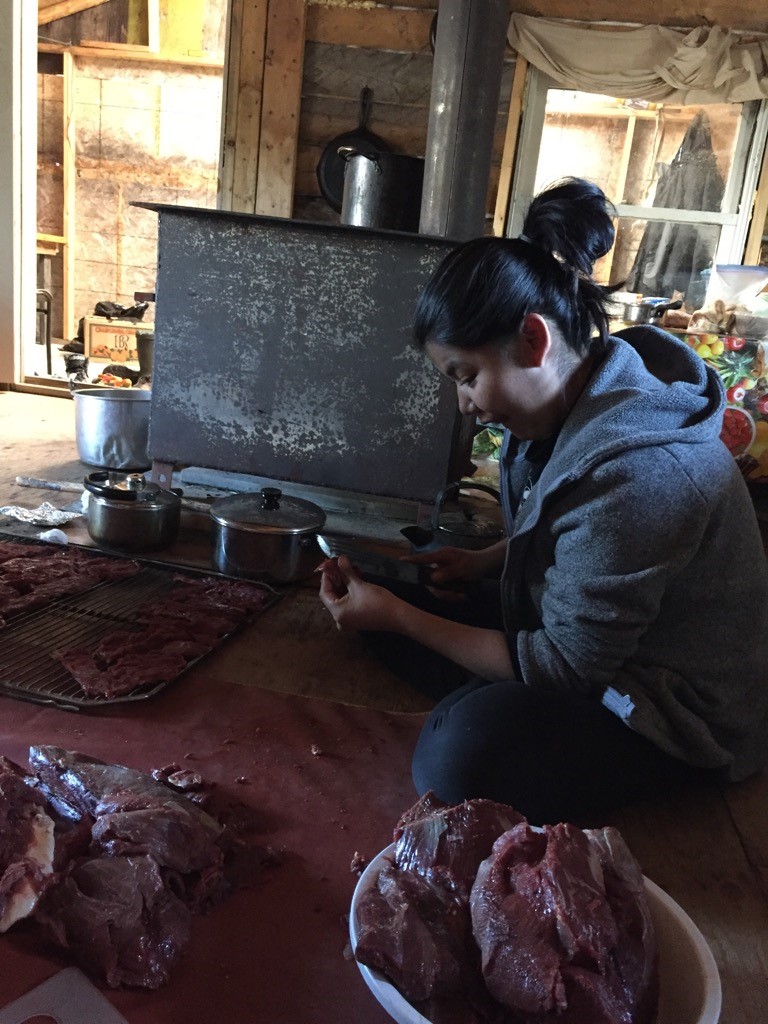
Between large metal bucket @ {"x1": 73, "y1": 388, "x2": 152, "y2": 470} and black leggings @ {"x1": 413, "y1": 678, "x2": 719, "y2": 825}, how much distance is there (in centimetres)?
276

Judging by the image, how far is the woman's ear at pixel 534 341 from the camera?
1536 mm

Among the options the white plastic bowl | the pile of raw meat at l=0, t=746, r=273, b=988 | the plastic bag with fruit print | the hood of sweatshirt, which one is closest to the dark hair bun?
the hood of sweatshirt

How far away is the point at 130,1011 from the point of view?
1.11m

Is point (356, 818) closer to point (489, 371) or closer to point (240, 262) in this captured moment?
point (489, 371)

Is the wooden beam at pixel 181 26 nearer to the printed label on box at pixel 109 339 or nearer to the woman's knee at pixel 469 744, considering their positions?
the printed label on box at pixel 109 339

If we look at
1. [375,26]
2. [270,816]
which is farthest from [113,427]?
[375,26]

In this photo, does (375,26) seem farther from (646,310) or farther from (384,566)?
→ (384,566)

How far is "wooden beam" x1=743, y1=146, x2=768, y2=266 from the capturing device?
16.2 ft

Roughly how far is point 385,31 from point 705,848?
4.97 meters

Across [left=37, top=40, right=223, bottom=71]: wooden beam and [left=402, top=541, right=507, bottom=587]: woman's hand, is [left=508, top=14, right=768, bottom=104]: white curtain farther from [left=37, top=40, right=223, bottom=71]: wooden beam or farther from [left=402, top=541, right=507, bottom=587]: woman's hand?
[left=37, top=40, right=223, bottom=71]: wooden beam

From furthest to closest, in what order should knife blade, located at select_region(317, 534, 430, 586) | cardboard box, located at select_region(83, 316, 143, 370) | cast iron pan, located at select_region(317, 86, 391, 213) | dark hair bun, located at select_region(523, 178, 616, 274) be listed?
cardboard box, located at select_region(83, 316, 143, 370), cast iron pan, located at select_region(317, 86, 391, 213), knife blade, located at select_region(317, 534, 430, 586), dark hair bun, located at select_region(523, 178, 616, 274)

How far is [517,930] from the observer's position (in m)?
1.05

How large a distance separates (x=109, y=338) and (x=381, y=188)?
482cm

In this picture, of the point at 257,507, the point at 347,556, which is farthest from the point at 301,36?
the point at 347,556
